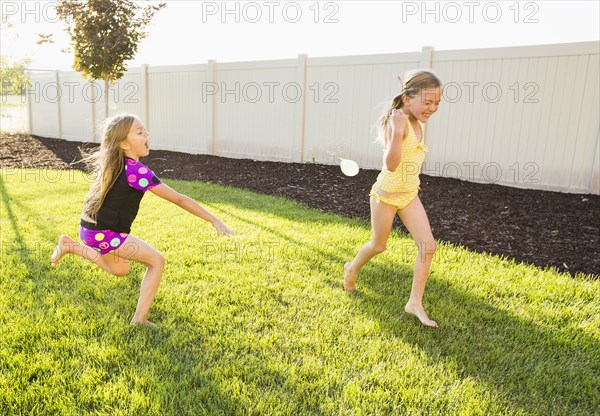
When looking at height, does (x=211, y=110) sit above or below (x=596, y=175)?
above

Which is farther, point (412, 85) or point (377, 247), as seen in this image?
point (377, 247)

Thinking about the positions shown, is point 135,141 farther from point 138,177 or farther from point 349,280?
point 349,280

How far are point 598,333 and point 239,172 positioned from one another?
705cm

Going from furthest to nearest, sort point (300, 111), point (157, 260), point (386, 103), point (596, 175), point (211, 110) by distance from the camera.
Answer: point (211, 110) < point (300, 111) < point (596, 175) < point (386, 103) < point (157, 260)

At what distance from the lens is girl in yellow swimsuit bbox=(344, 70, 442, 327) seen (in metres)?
2.73

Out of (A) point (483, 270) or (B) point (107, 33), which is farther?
(B) point (107, 33)

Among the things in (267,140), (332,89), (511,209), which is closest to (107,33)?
(267,140)

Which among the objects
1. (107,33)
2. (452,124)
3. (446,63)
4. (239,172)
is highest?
(107,33)

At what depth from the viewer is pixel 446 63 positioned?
7641 millimetres

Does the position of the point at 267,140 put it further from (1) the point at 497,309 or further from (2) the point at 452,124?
(1) the point at 497,309

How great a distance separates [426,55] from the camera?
775 cm

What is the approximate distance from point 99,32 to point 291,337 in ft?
37.8

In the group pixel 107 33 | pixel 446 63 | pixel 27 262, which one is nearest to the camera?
pixel 27 262

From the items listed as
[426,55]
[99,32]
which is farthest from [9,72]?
[426,55]
